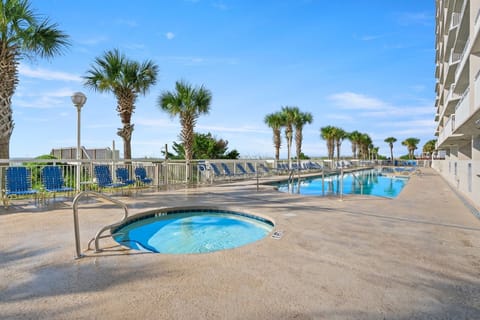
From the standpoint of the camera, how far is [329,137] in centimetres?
3616

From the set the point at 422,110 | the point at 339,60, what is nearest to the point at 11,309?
the point at 339,60

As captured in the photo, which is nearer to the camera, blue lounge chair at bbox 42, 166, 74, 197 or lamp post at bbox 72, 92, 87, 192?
blue lounge chair at bbox 42, 166, 74, 197

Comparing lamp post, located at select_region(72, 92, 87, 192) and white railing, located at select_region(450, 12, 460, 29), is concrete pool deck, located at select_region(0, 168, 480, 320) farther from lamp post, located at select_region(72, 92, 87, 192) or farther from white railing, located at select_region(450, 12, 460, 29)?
white railing, located at select_region(450, 12, 460, 29)

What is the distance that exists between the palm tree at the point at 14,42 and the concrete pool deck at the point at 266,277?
5537 mm

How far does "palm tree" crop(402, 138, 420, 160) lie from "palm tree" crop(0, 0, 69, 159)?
223ft

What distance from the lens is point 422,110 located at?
3266 cm

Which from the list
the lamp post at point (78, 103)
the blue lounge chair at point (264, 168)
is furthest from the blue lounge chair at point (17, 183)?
the blue lounge chair at point (264, 168)

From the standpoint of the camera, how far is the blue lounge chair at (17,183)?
250 inches

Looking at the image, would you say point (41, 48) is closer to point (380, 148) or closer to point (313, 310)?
point (313, 310)

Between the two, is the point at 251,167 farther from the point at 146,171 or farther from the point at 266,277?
the point at 266,277

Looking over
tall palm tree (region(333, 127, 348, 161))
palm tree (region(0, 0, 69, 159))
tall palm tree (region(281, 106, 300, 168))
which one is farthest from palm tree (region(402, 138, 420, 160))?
palm tree (region(0, 0, 69, 159))

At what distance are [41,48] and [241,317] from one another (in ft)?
34.6

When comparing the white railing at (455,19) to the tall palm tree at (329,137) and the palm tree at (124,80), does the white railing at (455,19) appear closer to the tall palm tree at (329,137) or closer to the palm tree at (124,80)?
the palm tree at (124,80)

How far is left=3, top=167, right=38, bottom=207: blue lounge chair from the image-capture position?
6.35 metres
